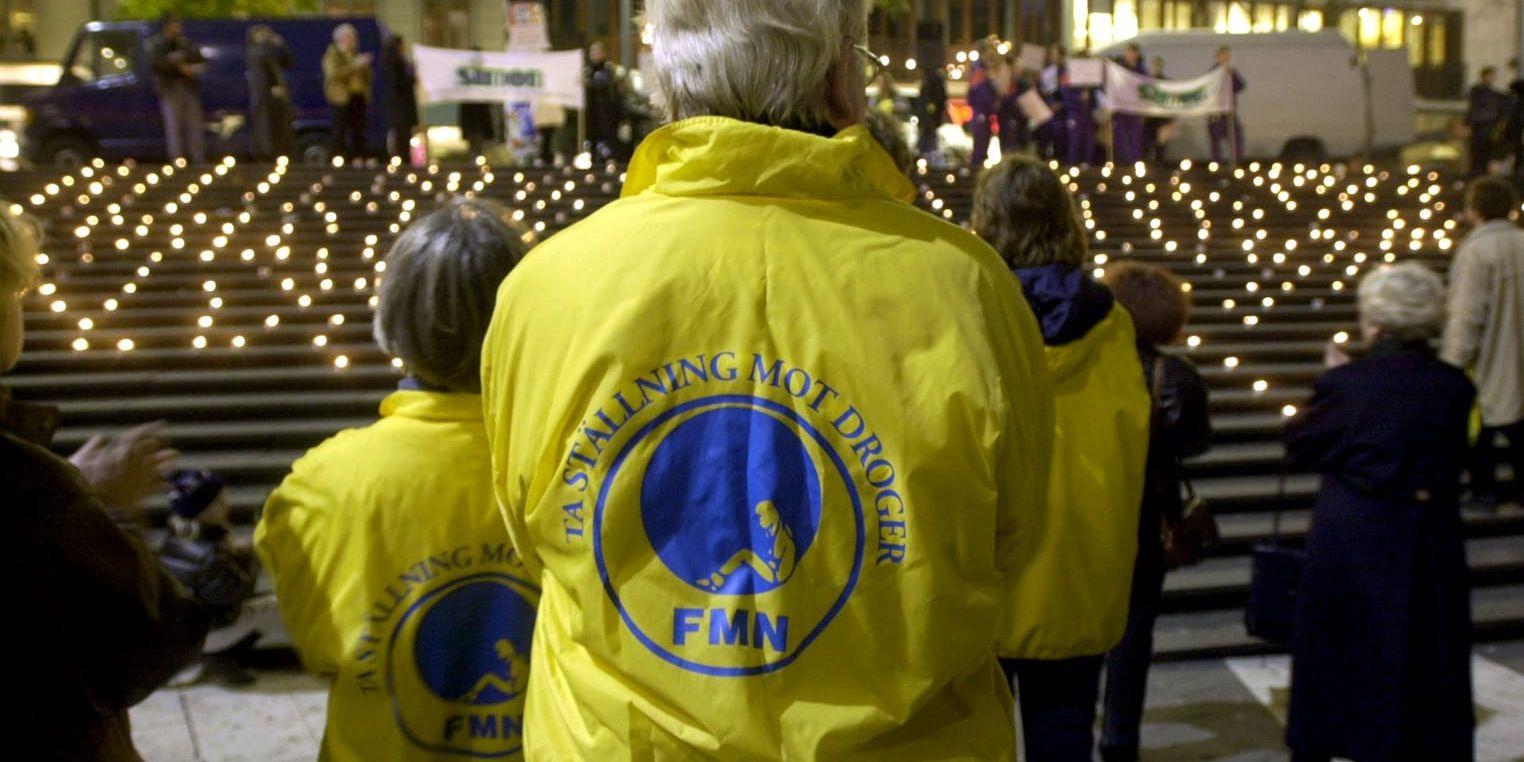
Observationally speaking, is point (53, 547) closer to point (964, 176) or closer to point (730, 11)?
point (730, 11)

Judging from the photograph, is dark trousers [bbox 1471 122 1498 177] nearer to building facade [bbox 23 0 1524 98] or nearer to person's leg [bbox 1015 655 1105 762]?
building facade [bbox 23 0 1524 98]

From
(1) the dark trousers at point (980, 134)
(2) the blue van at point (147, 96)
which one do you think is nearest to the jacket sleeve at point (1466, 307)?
(1) the dark trousers at point (980, 134)

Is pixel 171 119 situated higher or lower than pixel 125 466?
higher

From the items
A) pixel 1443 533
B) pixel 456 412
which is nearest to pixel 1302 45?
pixel 1443 533

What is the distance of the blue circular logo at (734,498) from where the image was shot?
1480 millimetres

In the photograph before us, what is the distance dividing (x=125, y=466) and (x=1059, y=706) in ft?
7.11

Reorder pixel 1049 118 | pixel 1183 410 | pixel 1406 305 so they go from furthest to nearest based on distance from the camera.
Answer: pixel 1049 118 → pixel 1183 410 → pixel 1406 305

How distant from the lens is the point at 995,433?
4.87 feet

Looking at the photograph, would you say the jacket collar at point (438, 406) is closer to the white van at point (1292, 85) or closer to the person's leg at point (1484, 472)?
the person's leg at point (1484, 472)

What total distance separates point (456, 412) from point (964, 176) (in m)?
14.0

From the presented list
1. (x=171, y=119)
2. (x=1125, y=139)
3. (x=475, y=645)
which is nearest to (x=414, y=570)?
(x=475, y=645)

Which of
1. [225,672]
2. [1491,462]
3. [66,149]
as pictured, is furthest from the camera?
[66,149]

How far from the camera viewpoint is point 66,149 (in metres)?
19.9

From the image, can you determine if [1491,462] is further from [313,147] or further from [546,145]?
[313,147]
